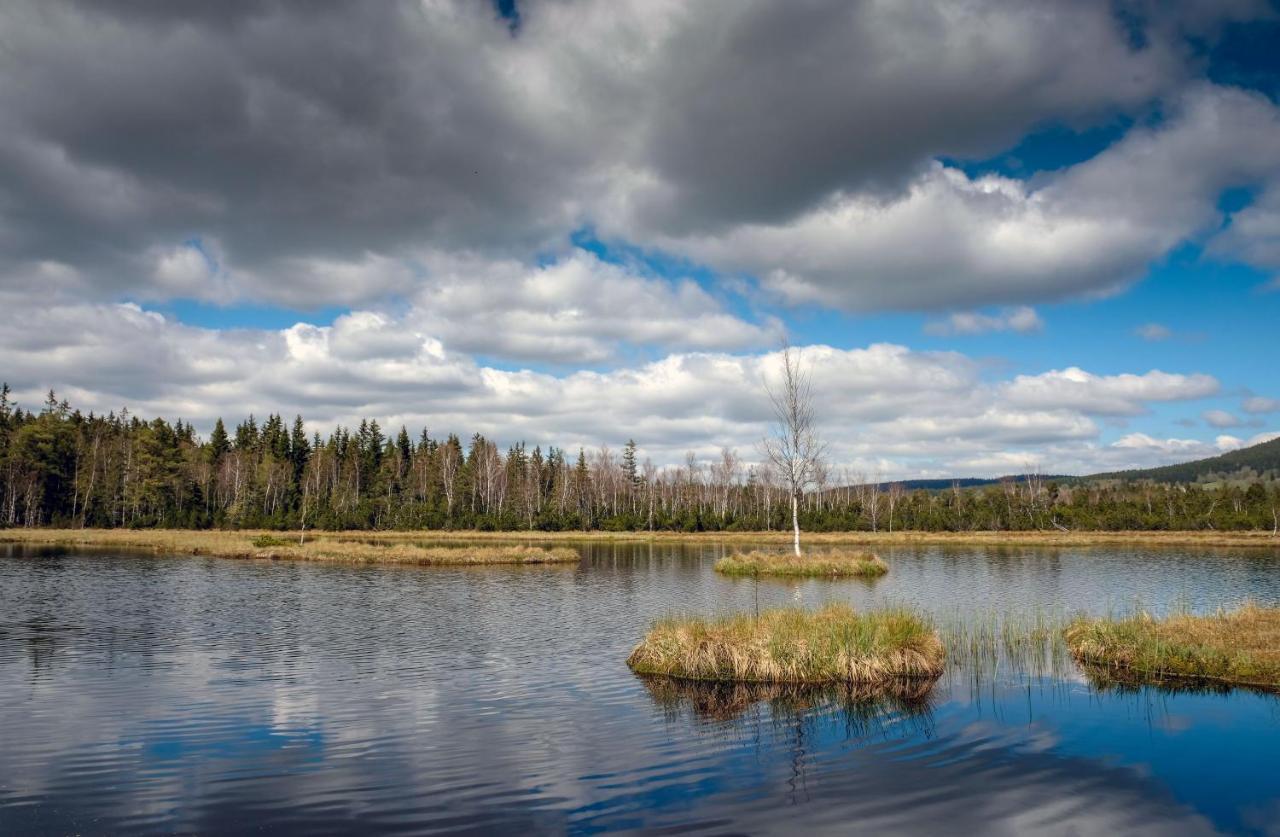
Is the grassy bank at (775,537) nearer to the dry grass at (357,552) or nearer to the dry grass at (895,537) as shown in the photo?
the dry grass at (895,537)

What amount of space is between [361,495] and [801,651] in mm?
118581

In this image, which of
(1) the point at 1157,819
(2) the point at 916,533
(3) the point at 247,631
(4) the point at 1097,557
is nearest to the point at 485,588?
(3) the point at 247,631

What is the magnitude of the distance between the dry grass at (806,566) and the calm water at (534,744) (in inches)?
870

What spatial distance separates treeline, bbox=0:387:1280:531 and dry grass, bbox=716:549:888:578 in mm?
57317

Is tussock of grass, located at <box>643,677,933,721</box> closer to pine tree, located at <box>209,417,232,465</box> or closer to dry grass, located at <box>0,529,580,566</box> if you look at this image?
dry grass, located at <box>0,529,580,566</box>

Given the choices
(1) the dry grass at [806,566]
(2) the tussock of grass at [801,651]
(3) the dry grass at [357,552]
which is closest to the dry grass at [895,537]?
(3) the dry grass at [357,552]

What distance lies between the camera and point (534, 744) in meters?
13.9

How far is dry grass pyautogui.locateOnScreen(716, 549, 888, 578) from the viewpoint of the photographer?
4731cm

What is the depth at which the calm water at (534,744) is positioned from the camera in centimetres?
1068

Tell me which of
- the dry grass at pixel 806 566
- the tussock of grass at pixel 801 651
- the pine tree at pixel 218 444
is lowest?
the dry grass at pixel 806 566

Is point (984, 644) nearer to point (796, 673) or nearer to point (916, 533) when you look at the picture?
point (796, 673)

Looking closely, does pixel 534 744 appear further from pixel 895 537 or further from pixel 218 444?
pixel 218 444

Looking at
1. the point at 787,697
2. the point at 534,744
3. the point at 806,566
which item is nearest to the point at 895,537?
the point at 806,566

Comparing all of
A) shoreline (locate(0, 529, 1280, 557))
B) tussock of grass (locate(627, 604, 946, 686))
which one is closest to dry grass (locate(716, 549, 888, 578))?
tussock of grass (locate(627, 604, 946, 686))
